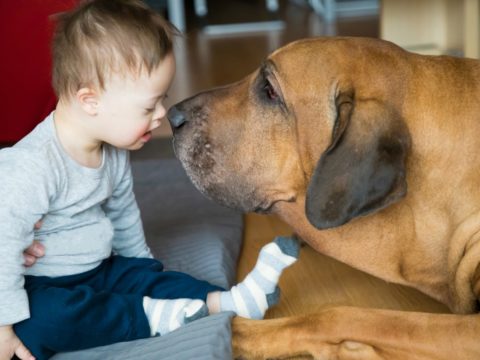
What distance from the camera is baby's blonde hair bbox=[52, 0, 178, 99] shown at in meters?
1.84

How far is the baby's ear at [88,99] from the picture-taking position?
186 centimetres

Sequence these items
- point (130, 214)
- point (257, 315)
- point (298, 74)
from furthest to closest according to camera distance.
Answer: point (130, 214), point (257, 315), point (298, 74)

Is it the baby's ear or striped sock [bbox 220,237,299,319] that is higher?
the baby's ear


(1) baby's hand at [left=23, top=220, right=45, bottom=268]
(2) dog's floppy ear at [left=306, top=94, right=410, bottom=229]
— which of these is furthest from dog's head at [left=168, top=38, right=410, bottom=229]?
(1) baby's hand at [left=23, top=220, right=45, bottom=268]

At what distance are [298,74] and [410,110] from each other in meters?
0.24

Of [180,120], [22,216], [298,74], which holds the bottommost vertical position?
[22,216]

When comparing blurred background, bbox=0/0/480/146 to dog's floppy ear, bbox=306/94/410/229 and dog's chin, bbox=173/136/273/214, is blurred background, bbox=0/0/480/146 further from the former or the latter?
dog's floppy ear, bbox=306/94/410/229

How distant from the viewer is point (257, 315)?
1.97 meters

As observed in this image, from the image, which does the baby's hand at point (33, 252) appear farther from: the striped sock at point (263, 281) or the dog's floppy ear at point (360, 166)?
the dog's floppy ear at point (360, 166)

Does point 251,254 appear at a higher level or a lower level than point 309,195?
lower

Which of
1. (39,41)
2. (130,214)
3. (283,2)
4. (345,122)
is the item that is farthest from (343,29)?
(345,122)

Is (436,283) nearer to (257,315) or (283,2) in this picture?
(257,315)

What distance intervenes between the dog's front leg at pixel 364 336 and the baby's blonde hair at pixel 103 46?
0.66 m

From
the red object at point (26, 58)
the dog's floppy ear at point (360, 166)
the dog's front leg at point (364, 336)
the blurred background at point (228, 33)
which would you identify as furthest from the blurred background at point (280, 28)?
the dog's floppy ear at point (360, 166)
